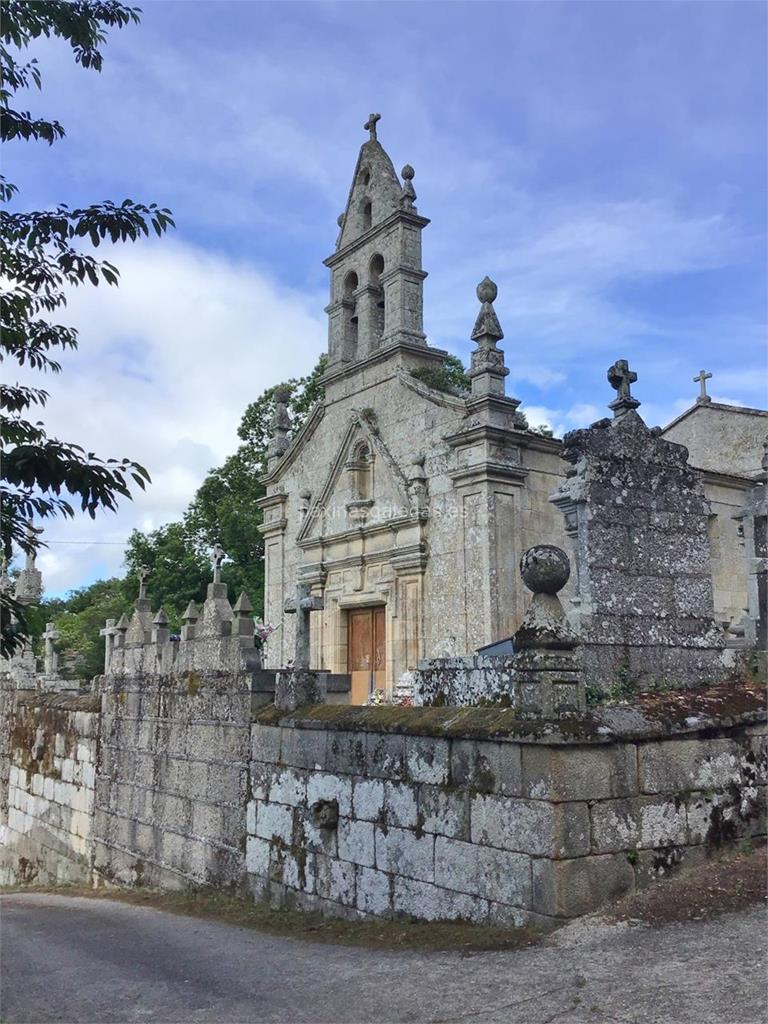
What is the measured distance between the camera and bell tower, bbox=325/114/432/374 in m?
17.3

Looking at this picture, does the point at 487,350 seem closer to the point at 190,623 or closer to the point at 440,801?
the point at 190,623

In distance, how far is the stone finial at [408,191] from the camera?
690 inches

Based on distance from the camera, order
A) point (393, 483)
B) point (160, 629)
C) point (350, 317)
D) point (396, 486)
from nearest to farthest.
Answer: point (160, 629)
point (396, 486)
point (393, 483)
point (350, 317)

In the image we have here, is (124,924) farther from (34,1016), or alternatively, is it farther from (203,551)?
(203,551)

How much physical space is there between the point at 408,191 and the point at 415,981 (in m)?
15.2

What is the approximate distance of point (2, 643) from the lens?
4.86 m

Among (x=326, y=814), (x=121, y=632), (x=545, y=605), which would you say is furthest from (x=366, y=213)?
(x=545, y=605)

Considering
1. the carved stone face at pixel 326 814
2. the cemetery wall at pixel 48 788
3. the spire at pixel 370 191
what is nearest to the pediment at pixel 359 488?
the spire at pixel 370 191

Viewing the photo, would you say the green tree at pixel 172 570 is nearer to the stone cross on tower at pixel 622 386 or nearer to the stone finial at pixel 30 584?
the stone finial at pixel 30 584

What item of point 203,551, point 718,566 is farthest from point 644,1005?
point 203,551

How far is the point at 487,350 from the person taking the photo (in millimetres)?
15469

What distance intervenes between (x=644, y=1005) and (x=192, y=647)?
7050 mm

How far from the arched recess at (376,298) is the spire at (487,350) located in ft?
10.2

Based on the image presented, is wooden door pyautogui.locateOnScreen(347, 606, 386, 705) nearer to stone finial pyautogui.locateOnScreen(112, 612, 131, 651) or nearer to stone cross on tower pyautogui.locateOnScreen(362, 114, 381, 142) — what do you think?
stone finial pyautogui.locateOnScreen(112, 612, 131, 651)
